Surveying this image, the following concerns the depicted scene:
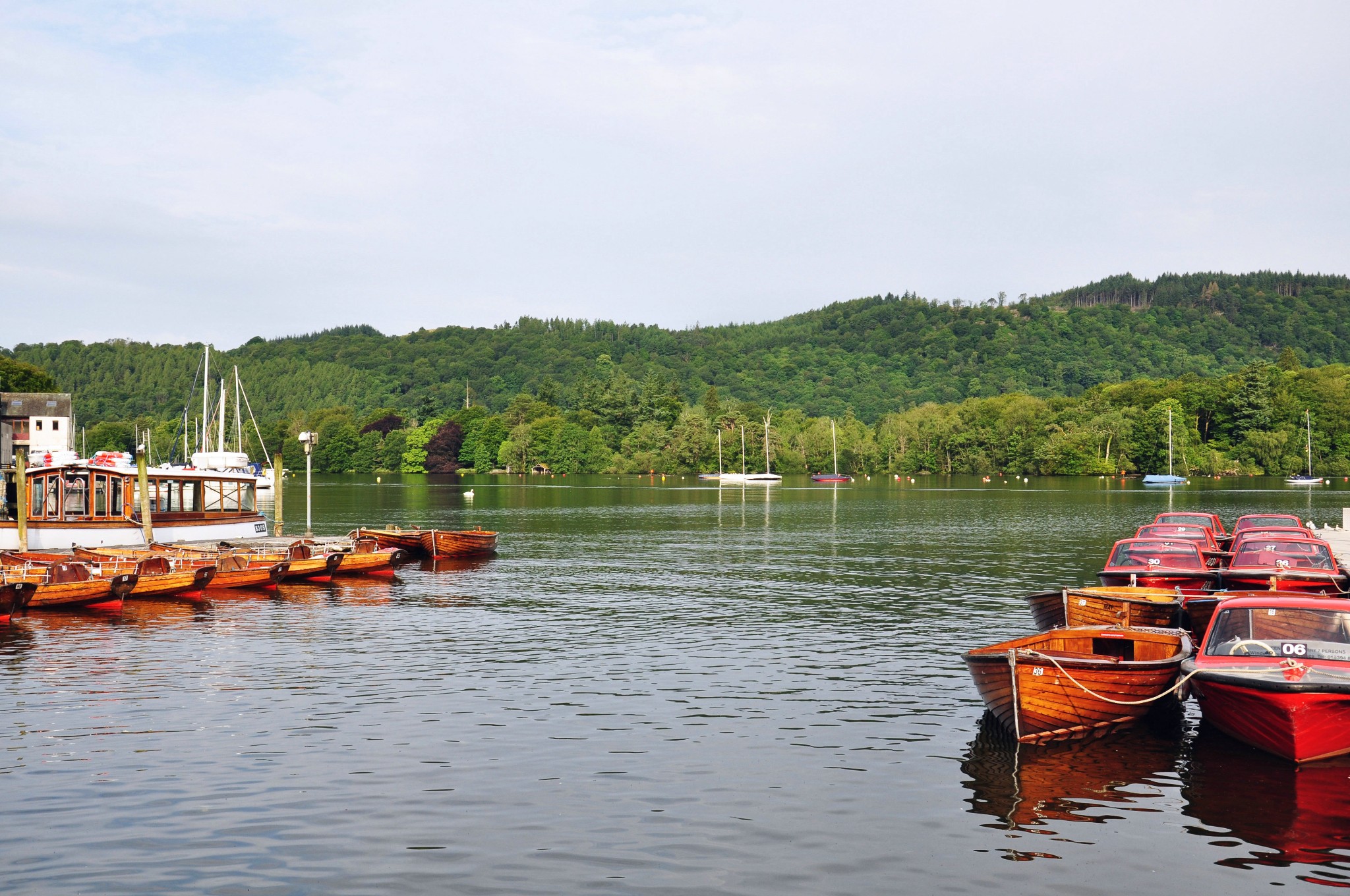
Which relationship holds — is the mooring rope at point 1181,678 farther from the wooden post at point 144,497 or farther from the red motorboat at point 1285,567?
the wooden post at point 144,497

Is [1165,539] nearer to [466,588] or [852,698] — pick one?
[852,698]

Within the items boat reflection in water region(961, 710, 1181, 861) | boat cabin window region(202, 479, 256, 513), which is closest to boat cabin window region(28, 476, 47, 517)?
boat cabin window region(202, 479, 256, 513)

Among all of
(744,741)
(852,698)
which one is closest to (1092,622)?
(852,698)

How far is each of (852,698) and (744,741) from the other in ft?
15.8

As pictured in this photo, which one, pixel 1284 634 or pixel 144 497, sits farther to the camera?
pixel 144 497

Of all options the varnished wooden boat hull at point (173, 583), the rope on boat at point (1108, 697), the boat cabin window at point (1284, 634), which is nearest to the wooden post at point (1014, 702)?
the rope on boat at point (1108, 697)

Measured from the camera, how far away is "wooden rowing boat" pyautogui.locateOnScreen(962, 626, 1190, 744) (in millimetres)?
20750

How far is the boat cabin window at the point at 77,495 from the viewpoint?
54094mm

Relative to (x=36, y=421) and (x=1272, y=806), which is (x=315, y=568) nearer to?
(x=1272, y=806)

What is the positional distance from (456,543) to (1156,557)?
37.5m

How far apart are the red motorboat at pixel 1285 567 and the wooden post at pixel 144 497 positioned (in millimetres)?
44542

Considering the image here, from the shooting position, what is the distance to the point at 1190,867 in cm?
1522

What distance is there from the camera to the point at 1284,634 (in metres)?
21.2

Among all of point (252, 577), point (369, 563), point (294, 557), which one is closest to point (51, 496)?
point (294, 557)
